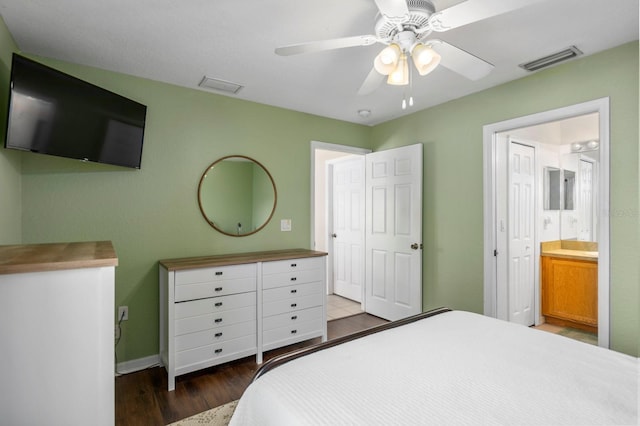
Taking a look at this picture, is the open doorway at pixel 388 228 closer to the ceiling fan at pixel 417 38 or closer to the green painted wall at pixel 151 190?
the green painted wall at pixel 151 190

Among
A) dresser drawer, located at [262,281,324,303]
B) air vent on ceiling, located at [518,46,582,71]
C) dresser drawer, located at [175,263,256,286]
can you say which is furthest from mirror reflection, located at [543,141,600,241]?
dresser drawer, located at [175,263,256,286]

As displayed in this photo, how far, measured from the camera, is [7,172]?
1986 millimetres

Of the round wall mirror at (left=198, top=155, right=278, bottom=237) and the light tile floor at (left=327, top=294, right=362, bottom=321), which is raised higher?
the round wall mirror at (left=198, top=155, right=278, bottom=237)

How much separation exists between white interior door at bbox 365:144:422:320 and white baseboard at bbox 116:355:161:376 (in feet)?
7.99

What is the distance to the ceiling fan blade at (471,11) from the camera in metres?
1.27

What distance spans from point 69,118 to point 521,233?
4.07 m

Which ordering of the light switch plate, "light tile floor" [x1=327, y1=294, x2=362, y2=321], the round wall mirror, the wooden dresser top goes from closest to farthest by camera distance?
the wooden dresser top, the round wall mirror, the light switch plate, "light tile floor" [x1=327, y1=294, x2=362, y2=321]

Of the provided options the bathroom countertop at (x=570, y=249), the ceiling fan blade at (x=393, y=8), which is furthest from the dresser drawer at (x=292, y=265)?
the bathroom countertop at (x=570, y=249)

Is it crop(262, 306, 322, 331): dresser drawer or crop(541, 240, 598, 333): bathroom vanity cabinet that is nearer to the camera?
crop(262, 306, 322, 331): dresser drawer

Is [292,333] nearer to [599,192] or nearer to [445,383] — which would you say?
[445,383]

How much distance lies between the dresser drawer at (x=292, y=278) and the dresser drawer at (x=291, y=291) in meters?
0.04

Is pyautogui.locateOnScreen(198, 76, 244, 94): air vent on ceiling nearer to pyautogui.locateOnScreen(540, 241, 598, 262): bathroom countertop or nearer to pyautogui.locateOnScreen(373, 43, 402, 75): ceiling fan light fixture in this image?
pyautogui.locateOnScreen(373, 43, 402, 75): ceiling fan light fixture

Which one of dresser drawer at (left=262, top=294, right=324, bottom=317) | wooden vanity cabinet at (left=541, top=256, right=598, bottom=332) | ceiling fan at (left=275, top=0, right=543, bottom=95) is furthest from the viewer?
wooden vanity cabinet at (left=541, top=256, right=598, bottom=332)

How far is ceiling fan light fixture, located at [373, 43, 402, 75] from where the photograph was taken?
63.3 inches
